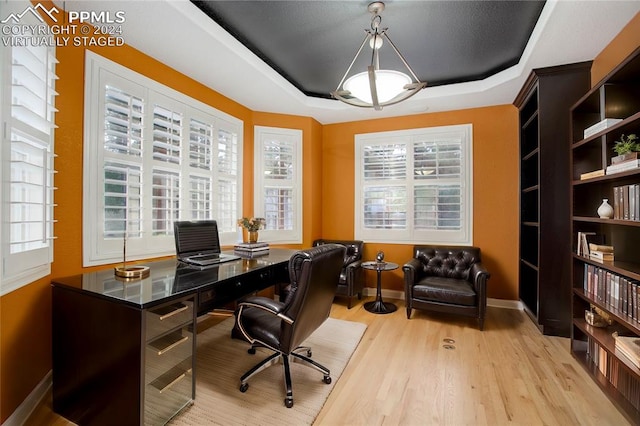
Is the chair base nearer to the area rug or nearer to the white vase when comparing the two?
the area rug

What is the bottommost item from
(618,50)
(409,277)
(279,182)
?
(409,277)

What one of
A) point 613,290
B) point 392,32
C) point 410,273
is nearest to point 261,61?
point 392,32

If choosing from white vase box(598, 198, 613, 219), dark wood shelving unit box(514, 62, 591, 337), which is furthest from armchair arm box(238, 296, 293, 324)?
dark wood shelving unit box(514, 62, 591, 337)

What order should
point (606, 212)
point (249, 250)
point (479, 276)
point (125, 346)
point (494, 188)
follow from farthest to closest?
point (494, 188)
point (479, 276)
point (249, 250)
point (606, 212)
point (125, 346)

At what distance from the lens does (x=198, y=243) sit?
2.83m

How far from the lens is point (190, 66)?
2.97 metres

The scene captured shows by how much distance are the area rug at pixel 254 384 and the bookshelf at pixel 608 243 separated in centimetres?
191

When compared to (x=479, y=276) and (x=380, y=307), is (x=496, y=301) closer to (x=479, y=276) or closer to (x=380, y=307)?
(x=479, y=276)

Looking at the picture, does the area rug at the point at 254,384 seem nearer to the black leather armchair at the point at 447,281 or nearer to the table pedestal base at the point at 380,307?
the table pedestal base at the point at 380,307

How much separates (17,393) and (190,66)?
2.90m

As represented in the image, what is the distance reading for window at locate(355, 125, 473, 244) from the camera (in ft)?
13.7

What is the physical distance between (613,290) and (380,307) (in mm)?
2288

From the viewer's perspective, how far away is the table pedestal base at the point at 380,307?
3.80m

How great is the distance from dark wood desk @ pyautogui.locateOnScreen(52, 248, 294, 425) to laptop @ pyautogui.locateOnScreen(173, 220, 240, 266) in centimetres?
60
